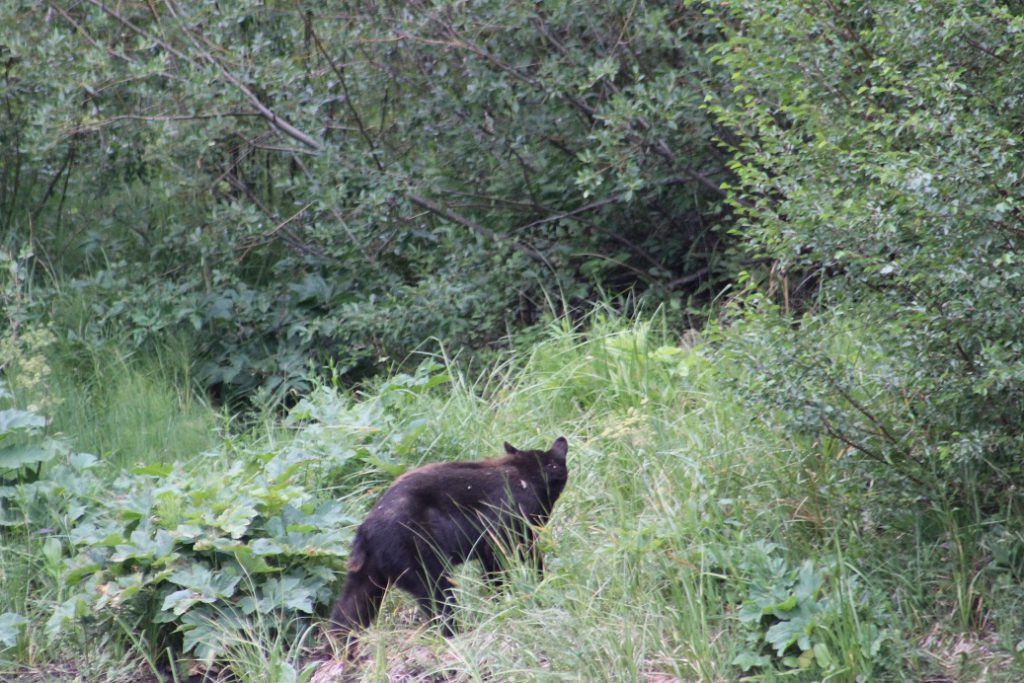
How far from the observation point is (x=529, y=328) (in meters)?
7.99

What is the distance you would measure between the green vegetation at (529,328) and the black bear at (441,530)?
6.5 inches

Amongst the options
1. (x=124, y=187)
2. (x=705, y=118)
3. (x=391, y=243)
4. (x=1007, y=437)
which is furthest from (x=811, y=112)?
(x=124, y=187)

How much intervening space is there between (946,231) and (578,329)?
4285 mm

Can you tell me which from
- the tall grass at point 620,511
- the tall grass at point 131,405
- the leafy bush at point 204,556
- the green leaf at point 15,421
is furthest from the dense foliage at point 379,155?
the leafy bush at point 204,556

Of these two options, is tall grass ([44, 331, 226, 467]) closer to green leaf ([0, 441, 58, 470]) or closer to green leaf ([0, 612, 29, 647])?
green leaf ([0, 441, 58, 470])

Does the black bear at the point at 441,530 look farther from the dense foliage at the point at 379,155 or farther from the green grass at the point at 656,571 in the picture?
the dense foliage at the point at 379,155

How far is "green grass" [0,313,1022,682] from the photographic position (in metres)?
4.54

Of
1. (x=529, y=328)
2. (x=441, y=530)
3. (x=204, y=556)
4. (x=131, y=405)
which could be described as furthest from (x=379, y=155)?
(x=441, y=530)

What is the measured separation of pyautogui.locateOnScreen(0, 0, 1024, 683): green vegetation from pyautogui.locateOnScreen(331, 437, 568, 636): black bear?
0.54ft

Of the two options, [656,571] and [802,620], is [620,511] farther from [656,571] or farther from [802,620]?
[802,620]

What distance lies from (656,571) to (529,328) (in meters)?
3.22

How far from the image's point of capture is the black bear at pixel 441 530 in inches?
196

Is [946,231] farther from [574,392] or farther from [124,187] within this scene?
[124,187]

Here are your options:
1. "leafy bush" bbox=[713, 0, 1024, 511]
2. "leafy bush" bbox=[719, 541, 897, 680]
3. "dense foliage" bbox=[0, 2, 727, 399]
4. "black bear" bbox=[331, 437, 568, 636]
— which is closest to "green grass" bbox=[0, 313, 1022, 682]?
"leafy bush" bbox=[719, 541, 897, 680]
